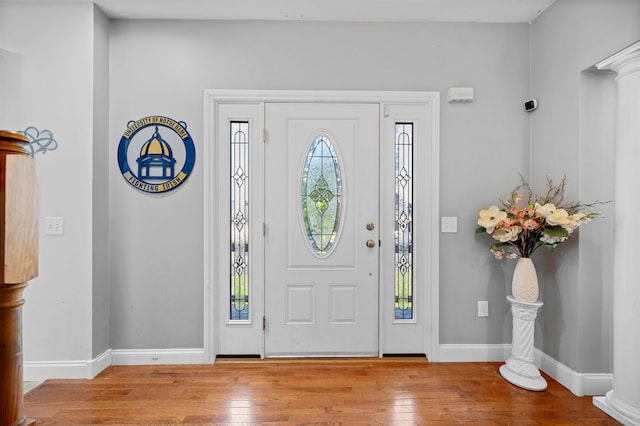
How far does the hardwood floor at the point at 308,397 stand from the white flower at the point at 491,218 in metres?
1.08

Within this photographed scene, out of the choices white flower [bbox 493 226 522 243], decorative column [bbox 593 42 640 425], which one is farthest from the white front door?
decorative column [bbox 593 42 640 425]

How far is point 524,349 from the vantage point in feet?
8.16

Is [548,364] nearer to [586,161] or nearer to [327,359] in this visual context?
→ [586,161]

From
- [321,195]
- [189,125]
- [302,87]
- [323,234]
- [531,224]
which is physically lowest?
[323,234]

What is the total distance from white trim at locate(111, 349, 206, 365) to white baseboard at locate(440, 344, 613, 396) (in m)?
1.93

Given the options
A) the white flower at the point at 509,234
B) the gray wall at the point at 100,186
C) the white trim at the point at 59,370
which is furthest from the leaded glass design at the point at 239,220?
the white flower at the point at 509,234

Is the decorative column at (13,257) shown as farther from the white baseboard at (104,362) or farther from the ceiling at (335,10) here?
the ceiling at (335,10)

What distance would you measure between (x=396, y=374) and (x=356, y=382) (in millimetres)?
327

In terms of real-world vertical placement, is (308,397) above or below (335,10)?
below

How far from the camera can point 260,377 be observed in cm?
258

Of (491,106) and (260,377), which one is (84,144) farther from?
(491,106)

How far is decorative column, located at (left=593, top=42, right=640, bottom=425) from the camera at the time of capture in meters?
1.99

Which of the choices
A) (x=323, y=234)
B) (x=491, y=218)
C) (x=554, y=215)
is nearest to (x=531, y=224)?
(x=554, y=215)

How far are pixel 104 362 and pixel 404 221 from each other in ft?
8.27
